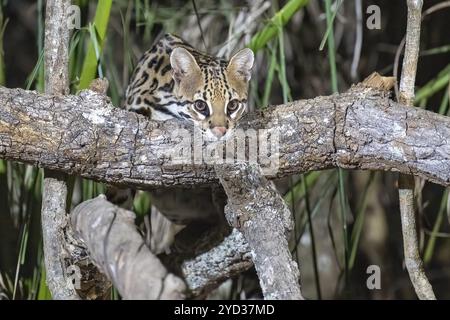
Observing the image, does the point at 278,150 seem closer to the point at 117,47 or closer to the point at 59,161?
the point at 59,161

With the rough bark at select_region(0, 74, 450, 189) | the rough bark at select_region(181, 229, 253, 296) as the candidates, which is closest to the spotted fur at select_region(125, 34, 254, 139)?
the rough bark at select_region(0, 74, 450, 189)

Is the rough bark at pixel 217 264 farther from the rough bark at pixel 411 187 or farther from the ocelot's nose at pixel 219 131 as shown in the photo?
the rough bark at pixel 411 187

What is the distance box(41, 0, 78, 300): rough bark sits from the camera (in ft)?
6.55

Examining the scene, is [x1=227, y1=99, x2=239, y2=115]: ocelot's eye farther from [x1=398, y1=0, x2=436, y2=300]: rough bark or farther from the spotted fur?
[x1=398, y1=0, x2=436, y2=300]: rough bark

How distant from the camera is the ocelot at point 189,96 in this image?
7.40 feet

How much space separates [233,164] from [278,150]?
0.36 ft

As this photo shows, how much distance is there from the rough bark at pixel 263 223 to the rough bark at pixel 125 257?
224 mm

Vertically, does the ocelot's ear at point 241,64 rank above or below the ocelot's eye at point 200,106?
above

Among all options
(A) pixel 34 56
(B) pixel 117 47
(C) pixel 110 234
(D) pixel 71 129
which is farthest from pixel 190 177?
(A) pixel 34 56

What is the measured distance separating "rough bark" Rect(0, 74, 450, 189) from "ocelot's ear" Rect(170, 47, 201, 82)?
0.35 metres

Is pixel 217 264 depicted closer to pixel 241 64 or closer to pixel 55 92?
pixel 241 64

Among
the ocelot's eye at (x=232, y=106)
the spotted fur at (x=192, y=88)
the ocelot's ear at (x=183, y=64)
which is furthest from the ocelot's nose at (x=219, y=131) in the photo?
the ocelot's ear at (x=183, y=64)

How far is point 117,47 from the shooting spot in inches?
144

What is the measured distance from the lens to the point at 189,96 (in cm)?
233
